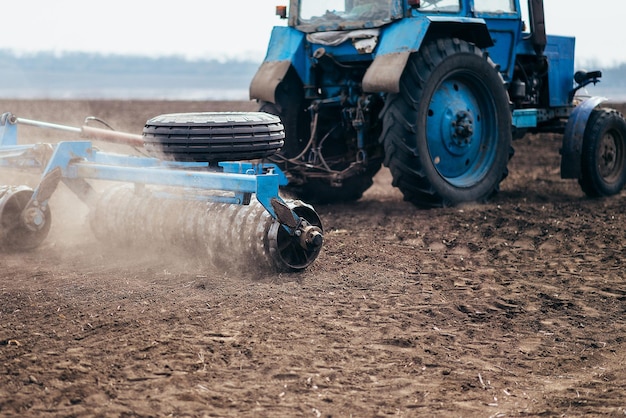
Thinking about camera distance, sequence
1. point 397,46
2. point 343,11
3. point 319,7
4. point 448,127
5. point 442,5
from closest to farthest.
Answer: point 397,46 → point 448,127 → point 442,5 → point 343,11 → point 319,7

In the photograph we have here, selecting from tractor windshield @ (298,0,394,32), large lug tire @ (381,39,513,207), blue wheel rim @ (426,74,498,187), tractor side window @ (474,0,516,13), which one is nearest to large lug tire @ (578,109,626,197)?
large lug tire @ (381,39,513,207)

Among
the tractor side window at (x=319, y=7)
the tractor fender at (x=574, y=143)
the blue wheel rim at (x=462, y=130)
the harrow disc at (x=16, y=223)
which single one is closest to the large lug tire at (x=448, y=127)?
the blue wheel rim at (x=462, y=130)

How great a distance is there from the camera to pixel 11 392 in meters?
3.10

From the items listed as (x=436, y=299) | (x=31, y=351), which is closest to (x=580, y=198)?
(x=436, y=299)

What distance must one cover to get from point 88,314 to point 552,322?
2283 millimetres

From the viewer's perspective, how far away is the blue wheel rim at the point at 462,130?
7246 mm

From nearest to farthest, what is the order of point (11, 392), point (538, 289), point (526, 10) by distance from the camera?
1. point (11, 392)
2. point (538, 289)
3. point (526, 10)

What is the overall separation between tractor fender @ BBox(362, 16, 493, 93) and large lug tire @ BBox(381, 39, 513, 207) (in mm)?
163

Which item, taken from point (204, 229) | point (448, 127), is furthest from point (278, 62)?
point (204, 229)

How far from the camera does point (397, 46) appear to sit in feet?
22.4

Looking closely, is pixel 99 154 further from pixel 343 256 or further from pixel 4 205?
pixel 343 256

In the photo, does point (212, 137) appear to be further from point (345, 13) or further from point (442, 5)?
point (442, 5)

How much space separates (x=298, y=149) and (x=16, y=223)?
2.98 m

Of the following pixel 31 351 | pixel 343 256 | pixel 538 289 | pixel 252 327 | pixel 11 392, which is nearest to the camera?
pixel 11 392
